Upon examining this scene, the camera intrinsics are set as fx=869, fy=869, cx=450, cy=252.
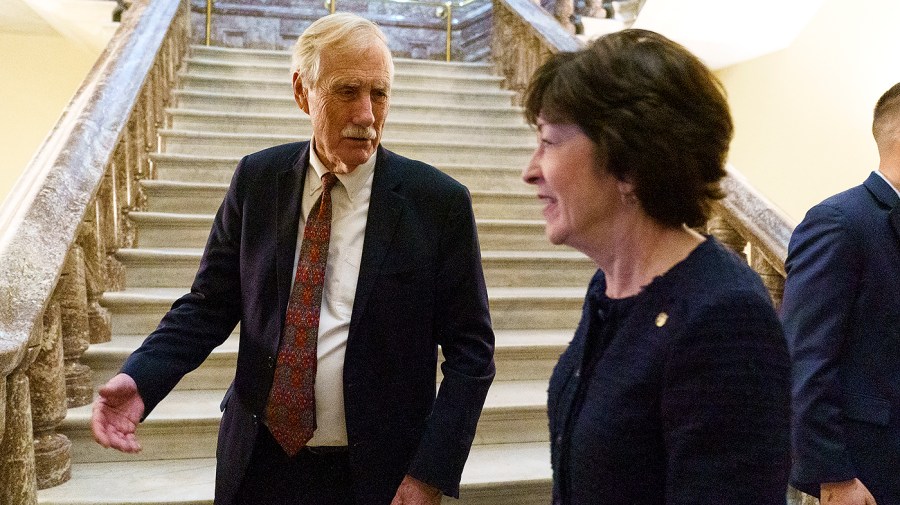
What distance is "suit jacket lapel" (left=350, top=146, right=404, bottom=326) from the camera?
165cm

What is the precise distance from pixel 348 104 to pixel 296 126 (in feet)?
12.8

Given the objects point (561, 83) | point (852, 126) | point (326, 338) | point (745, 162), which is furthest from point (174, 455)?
point (745, 162)

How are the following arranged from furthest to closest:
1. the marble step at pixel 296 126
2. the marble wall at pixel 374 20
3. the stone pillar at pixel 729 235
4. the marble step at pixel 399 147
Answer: the marble wall at pixel 374 20 < the marble step at pixel 296 126 < the marble step at pixel 399 147 < the stone pillar at pixel 729 235

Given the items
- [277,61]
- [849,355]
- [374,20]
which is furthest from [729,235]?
[374,20]

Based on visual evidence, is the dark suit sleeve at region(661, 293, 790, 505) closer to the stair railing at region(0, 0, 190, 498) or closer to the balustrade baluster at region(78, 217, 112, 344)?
the stair railing at region(0, 0, 190, 498)

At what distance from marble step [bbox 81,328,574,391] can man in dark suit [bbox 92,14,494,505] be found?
5.26 feet

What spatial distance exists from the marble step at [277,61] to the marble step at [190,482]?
157 inches

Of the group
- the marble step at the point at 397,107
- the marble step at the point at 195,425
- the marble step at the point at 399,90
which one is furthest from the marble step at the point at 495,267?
the marble step at the point at 399,90

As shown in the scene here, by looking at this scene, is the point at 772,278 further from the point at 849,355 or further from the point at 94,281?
the point at 94,281

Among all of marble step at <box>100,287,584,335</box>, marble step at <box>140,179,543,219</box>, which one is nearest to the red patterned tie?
marble step at <box>100,287,584,335</box>

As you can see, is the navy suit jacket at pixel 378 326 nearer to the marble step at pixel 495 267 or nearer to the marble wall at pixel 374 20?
the marble step at pixel 495 267

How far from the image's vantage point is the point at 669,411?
2.90 feet

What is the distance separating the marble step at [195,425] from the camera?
2902mm

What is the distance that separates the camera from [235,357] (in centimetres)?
332
